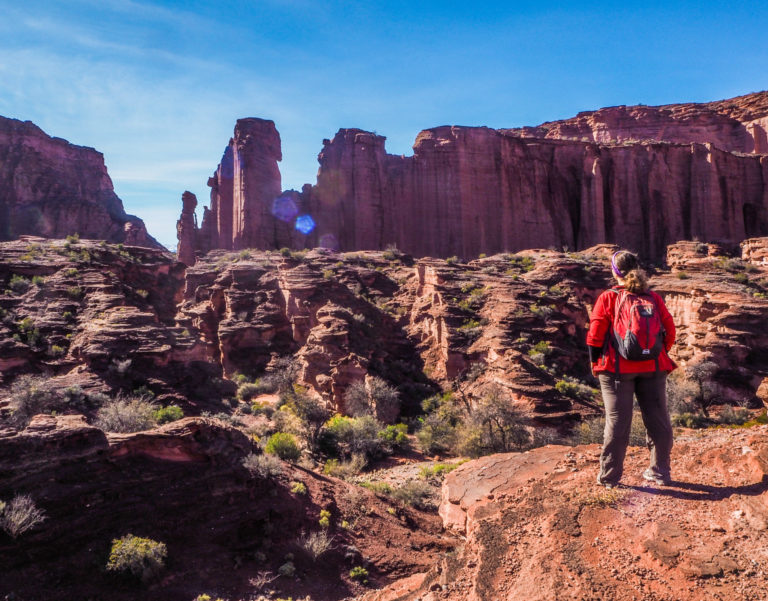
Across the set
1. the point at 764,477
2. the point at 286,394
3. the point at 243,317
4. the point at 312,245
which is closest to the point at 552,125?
the point at 312,245

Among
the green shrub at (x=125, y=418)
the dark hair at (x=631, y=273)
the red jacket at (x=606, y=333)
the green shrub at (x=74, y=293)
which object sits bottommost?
the green shrub at (x=125, y=418)

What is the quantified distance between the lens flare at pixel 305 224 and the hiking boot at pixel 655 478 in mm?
41016

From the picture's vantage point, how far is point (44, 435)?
702 cm

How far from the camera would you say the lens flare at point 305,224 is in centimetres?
4362

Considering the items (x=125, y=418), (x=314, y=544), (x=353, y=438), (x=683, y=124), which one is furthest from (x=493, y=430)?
(x=683, y=124)

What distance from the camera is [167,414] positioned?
14.7 meters

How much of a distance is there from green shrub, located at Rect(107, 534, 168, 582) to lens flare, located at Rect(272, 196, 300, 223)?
38267 mm

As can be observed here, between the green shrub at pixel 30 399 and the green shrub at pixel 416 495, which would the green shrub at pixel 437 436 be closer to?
the green shrub at pixel 416 495

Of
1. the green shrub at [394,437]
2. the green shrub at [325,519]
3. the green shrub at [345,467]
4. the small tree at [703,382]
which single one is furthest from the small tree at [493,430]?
the small tree at [703,382]

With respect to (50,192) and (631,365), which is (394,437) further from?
(50,192)

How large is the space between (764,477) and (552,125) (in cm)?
7295

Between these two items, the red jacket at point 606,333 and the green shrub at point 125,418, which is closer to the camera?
the red jacket at point 606,333

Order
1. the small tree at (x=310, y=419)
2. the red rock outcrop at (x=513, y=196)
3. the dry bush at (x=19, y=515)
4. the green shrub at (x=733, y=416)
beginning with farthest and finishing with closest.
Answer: the red rock outcrop at (x=513, y=196), the green shrub at (x=733, y=416), the small tree at (x=310, y=419), the dry bush at (x=19, y=515)

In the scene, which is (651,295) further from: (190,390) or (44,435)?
(190,390)
